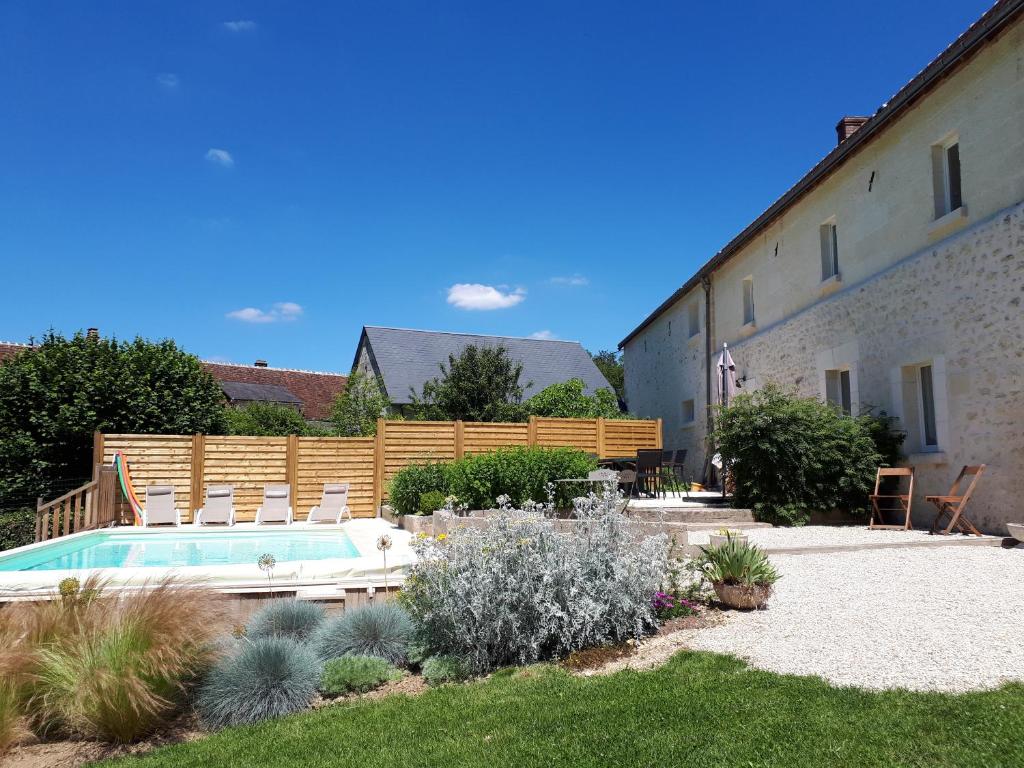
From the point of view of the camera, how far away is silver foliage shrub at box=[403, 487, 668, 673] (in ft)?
15.5

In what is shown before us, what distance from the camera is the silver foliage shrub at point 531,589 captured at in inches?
186

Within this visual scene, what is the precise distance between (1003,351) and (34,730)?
10.5 metres

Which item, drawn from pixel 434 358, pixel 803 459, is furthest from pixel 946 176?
pixel 434 358

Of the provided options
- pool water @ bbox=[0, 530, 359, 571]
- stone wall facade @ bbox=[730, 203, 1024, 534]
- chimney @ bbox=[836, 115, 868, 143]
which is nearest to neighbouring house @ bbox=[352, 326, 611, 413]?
pool water @ bbox=[0, 530, 359, 571]

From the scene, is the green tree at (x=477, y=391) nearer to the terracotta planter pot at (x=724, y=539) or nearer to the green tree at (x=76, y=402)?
the green tree at (x=76, y=402)

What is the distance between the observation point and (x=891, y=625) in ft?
15.3

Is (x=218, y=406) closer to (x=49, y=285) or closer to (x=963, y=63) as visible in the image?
(x=49, y=285)

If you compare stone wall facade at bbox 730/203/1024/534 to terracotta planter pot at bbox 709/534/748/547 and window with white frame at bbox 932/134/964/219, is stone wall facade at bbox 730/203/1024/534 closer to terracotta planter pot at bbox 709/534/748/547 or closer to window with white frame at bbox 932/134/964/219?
window with white frame at bbox 932/134/964/219

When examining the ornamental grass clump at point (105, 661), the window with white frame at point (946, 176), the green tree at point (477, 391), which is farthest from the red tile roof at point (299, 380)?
the ornamental grass clump at point (105, 661)

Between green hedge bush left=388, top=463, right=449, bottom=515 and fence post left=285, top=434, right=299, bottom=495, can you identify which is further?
fence post left=285, top=434, right=299, bottom=495

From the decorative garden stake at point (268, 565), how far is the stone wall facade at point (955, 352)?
28.4ft

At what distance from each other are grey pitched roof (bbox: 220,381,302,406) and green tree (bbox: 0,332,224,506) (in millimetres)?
15920

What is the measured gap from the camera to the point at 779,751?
9.30ft

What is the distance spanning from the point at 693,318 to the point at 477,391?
741 centimetres
